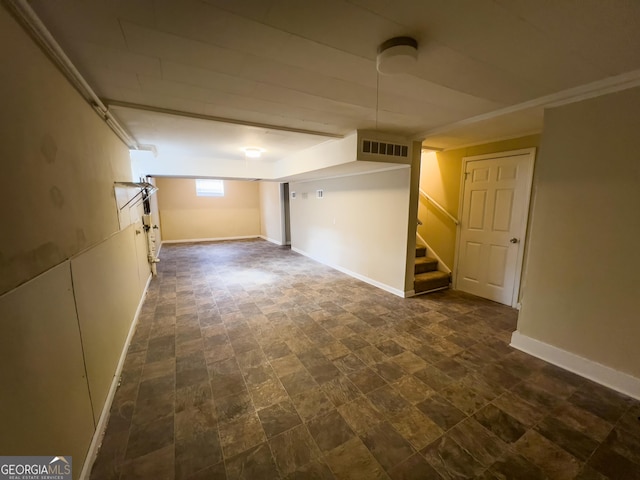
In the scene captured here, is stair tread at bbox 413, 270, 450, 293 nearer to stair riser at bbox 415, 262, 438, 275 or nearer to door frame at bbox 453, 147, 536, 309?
stair riser at bbox 415, 262, 438, 275

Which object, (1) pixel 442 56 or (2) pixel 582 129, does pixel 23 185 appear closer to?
(1) pixel 442 56

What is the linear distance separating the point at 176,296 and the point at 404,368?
11.6 ft

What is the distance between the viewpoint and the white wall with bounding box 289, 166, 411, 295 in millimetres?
4031

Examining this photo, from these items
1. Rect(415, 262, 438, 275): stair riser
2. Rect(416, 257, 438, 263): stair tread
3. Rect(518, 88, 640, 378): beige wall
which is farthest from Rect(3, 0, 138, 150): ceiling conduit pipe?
Rect(416, 257, 438, 263): stair tread

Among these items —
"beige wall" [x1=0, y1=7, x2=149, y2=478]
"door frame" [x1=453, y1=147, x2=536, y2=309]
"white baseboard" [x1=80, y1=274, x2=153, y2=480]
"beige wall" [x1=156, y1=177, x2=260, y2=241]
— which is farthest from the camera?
"beige wall" [x1=156, y1=177, x2=260, y2=241]

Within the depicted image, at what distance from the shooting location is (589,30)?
138 cm

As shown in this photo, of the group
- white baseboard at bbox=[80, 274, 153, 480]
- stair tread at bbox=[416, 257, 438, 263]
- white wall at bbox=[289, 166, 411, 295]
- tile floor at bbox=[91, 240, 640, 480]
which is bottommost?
tile floor at bbox=[91, 240, 640, 480]

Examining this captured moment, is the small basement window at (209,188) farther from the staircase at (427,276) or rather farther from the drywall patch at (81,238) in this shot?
the drywall patch at (81,238)

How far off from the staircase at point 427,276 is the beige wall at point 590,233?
1691mm

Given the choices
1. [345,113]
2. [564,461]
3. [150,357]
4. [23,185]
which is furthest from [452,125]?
[150,357]

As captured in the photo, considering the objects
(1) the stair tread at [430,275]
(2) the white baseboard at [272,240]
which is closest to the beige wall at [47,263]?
(1) the stair tread at [430,275]

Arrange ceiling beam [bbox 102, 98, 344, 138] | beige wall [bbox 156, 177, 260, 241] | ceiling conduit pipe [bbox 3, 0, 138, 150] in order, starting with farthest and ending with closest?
beige wall [bbox 156, 177, 260, 241]
ceiling beam [bbox 102, 98, 344, 138]
ceiling conduit pipe [bbox 3, 0, 138, 150]

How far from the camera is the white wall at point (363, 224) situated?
4.03m

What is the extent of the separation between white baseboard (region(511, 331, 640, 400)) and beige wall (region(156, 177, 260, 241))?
29.8 ft
